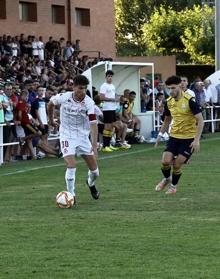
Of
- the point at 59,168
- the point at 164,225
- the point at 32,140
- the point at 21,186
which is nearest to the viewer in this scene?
the point at 164,225

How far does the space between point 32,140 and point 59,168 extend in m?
2.49

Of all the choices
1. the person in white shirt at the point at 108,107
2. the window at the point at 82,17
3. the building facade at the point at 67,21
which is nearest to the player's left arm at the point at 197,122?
the person in white shirt at the point at 108,107

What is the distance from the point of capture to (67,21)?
4025 centimetres

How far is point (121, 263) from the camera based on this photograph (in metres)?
8.19

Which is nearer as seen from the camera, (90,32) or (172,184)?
(172,184)

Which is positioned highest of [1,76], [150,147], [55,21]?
[55,21]

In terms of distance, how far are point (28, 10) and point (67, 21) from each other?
2.66 meters

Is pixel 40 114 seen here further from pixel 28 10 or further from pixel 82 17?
pixel 82 17

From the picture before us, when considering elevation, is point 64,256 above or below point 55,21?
below

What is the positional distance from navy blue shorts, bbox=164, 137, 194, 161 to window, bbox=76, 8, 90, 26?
93.0 feet

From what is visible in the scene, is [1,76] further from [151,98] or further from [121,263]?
[121,263]

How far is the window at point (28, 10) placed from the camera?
37.8m

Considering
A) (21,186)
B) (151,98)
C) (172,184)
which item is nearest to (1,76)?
(151,98)

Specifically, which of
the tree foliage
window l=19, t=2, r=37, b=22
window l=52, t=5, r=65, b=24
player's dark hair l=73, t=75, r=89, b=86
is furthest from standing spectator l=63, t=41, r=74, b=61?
the tree foliage
